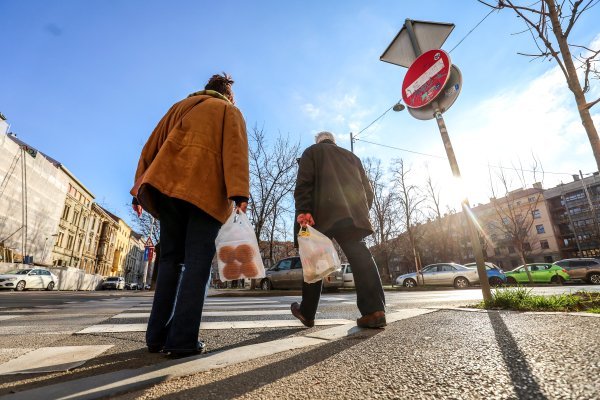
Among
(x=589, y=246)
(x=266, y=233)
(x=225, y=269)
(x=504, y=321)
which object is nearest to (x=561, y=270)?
(x=266, y=233)

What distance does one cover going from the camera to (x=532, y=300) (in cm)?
323

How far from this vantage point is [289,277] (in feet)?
54.3

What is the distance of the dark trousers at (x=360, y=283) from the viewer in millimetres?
2559

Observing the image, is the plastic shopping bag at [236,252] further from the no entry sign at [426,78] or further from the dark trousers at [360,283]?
the no entry sign at [426,78]

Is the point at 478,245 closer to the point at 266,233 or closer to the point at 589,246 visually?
the point at 266,233

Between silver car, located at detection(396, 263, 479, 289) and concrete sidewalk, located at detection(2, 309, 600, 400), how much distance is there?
60.1 feet

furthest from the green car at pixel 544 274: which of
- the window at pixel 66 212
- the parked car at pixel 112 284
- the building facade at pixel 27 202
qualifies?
the window at pixel 66 212

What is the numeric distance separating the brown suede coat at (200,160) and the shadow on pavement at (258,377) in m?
1.01

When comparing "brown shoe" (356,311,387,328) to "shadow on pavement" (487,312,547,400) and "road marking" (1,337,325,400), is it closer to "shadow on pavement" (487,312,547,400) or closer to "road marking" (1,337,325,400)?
"shadow on pavement" (487,312,547,400)

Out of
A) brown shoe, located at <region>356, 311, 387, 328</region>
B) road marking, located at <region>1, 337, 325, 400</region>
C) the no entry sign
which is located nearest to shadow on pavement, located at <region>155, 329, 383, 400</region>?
road marking, located at <region>1, 337, 325, 400</region>

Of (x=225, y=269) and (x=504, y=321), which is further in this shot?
(x=504, y=321)

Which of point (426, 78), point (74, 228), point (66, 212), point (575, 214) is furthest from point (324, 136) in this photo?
point (575, 214)

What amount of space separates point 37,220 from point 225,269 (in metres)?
39.7

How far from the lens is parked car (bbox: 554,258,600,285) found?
2042 cm
